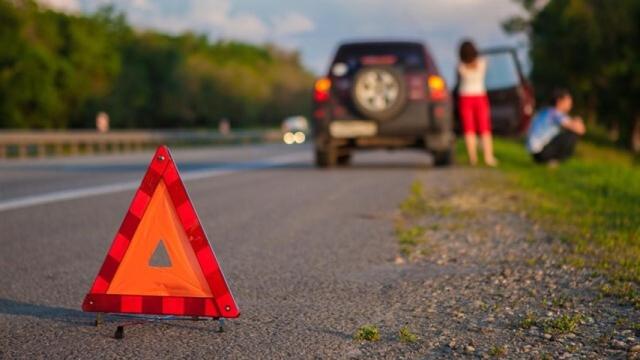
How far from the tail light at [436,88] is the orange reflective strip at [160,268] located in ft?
34.4

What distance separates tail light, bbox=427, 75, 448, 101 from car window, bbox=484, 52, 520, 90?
3928 millimetres

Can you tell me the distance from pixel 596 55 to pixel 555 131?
1038 inches

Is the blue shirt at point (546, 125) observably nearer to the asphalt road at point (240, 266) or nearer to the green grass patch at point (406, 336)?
the asphalt road at point (240, 266)

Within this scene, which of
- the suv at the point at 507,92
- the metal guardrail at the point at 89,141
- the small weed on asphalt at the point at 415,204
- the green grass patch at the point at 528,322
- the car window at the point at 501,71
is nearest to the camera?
the green grass patch at the point at 528,322

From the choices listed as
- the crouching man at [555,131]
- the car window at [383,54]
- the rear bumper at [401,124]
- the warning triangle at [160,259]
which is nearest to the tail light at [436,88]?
the rear bumper at [401,124]

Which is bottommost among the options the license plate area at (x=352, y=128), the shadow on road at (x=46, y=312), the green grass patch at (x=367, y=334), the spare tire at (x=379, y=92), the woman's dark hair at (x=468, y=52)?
the green grass patch at (x=367, y=334)

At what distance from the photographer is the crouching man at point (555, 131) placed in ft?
46.9

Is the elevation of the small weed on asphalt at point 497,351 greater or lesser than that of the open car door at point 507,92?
lesser

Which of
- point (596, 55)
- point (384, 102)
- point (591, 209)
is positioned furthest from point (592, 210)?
point (596, 55)

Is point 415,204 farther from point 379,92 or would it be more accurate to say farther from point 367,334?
point 367,334

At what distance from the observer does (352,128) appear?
47.6ft

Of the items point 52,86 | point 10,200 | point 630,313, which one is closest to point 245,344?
point 630,313

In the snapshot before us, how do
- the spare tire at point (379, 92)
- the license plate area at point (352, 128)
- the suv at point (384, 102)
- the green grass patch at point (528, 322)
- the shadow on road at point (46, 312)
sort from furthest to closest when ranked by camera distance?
the license plate area at point (352, 128), the suv at point (384, 102), the spare tire at point (379, 92), the shadow on road at point (46, 312), the green grass patch at point (528, 322)

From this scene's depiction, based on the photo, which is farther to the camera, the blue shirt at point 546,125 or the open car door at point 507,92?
the open car door at point 507,92
